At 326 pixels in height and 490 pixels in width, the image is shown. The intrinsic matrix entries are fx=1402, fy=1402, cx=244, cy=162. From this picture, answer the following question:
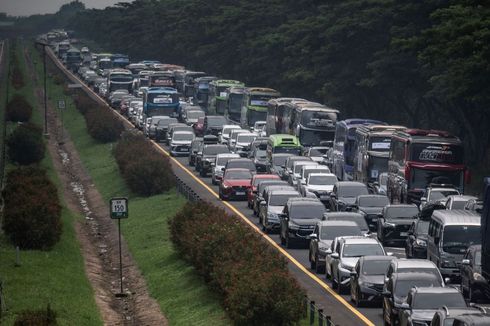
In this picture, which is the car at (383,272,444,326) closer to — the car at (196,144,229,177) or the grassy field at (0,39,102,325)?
the grassy field at (0,39,102,325)

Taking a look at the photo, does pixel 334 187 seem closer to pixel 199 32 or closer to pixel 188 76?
pixel 188 76

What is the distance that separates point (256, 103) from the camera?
305 feet

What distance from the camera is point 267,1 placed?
12594 cm

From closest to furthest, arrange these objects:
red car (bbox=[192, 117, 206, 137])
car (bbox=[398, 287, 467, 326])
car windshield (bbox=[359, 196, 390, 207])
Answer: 1. car (bbox=[398, 287, 467, 326])
2. car windshield (bbox=[359, 196, 390, 207])
3. red car (bbox=[192, 117, 206, 137])

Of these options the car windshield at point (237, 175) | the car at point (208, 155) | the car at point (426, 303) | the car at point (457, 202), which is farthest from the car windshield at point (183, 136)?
the car at point (426, 303)

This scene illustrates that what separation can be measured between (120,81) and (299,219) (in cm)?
8986

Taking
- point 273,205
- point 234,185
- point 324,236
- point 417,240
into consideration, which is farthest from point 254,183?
point 417,240

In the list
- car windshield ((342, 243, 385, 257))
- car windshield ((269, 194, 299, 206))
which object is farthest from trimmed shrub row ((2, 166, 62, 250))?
car windshield ((342, 243, 385, 257))

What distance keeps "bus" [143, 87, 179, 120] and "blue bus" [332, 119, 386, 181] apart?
34.0 metres

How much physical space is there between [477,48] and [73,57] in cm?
14911

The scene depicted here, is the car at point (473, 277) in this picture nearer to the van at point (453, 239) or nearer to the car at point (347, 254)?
the van at point (453, 239)

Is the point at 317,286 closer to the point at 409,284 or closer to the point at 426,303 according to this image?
the point at 409,284

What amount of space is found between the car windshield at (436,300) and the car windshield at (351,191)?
24499 millimetres

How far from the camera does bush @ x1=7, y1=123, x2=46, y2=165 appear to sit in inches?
3307
